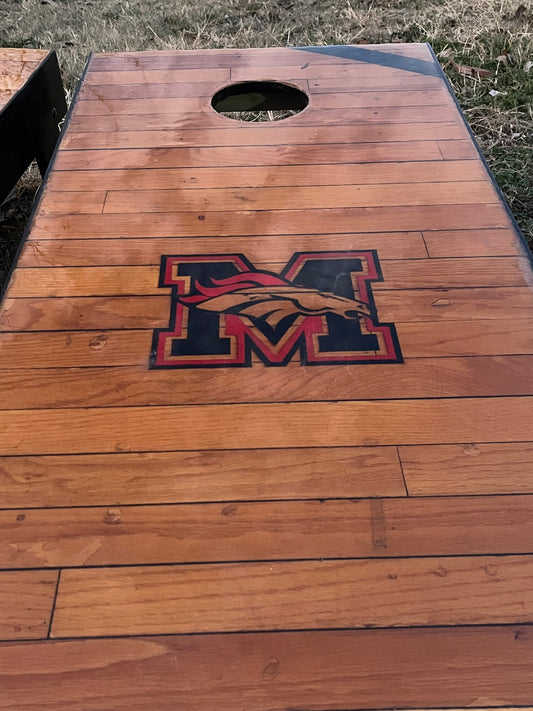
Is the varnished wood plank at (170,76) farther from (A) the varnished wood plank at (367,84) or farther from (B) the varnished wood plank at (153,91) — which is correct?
(A) the varnished wood plank at (367,84)

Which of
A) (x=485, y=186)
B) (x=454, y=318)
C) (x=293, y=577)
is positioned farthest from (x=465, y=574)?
(x=485, y=186)

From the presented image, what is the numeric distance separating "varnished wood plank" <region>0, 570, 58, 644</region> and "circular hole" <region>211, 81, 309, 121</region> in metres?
1.56

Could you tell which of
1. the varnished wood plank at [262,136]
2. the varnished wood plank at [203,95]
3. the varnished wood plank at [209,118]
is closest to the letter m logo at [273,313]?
the varnished wood plank at [262,136]

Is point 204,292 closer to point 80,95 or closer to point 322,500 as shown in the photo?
point 322,500

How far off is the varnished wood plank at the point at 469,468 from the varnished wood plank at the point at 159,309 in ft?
1.03

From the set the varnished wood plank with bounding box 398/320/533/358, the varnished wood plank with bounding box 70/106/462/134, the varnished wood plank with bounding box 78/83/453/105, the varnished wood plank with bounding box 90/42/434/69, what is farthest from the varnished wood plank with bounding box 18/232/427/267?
the varnished wood plank with bounding box 90/42/434/69

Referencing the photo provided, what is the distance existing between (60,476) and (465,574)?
0.62 meters

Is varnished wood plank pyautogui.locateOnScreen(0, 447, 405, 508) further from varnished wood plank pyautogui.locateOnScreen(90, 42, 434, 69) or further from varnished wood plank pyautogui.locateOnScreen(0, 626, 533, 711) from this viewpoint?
varnished wood plank pyautogui.locateOnScreen(90, 42, 434, 69)

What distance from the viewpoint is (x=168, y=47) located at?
3236 mm

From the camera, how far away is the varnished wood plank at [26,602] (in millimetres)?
793

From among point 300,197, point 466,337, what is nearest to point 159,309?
point 300,197

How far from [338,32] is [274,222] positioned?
99.1 inches

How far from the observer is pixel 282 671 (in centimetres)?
75

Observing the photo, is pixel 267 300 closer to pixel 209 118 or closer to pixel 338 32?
pixel 209 118
